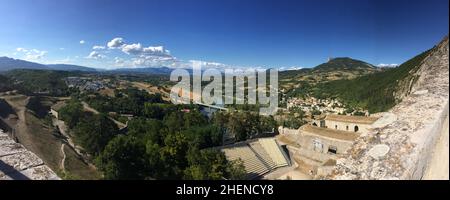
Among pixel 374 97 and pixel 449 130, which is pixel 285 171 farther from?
pixel 374 97

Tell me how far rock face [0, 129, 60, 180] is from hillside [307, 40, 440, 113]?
172ft

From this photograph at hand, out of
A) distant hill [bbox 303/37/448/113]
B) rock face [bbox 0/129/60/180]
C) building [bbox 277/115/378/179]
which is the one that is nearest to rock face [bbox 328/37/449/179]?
rock face [bbox 0/129/60/180]

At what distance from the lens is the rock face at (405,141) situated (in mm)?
2445

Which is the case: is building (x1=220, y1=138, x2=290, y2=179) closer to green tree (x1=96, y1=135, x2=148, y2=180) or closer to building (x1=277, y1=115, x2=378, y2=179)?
building (x1=277, y1=115, x2=378, y2=179)

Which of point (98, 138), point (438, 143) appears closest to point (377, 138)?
point (438, 143)

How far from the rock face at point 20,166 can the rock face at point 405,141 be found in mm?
2938

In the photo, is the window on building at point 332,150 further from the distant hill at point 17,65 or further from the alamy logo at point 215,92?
the distant hill at point 17,65

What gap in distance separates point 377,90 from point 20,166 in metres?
72.9

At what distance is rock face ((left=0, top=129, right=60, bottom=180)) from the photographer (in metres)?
2.96

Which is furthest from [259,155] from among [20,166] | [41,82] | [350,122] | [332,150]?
[41,82]

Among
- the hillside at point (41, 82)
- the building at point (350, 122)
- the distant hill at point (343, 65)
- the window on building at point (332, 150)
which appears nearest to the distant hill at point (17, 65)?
the hillside at point (41, 82)

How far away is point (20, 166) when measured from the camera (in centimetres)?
317

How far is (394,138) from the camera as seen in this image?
2.70 meters

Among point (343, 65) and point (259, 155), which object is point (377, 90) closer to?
point (259, 155)
